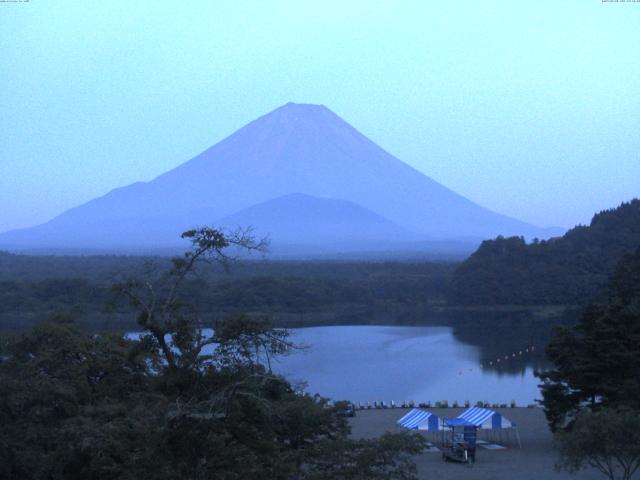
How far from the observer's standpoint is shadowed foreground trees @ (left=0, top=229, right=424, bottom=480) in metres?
5.34

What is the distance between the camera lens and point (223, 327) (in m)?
5.83

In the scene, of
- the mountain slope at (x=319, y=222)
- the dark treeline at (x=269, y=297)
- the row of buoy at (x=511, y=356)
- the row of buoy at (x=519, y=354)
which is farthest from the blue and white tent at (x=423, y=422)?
the mountain slope at (x=319, y=222)

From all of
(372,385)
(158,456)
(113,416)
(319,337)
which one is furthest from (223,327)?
(319,337)

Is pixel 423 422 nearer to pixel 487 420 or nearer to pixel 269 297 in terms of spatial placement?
pixel 487 420

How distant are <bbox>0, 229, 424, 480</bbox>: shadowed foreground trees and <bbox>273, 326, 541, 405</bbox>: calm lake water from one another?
267 inches

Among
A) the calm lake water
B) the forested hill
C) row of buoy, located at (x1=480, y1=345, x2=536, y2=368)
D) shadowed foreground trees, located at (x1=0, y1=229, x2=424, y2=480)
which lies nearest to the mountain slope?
the forested hill

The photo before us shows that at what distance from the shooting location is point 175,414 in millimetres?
5172

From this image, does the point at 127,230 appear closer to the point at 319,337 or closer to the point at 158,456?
the point at 319,337

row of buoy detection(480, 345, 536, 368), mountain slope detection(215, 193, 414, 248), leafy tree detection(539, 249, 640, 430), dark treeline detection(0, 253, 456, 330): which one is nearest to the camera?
leafy tree detection(539, 249, 640, 430)

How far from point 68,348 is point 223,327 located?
3.21 meters

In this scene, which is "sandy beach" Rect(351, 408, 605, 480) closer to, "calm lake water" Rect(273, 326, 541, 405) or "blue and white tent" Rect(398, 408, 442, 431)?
"blue and white tent" Rect(398, 408, 442, 431)

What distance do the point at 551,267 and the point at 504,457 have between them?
98.6 feet

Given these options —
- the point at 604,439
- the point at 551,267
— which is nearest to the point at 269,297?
the point at 551,267

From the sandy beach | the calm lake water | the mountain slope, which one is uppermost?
the mountain slope
